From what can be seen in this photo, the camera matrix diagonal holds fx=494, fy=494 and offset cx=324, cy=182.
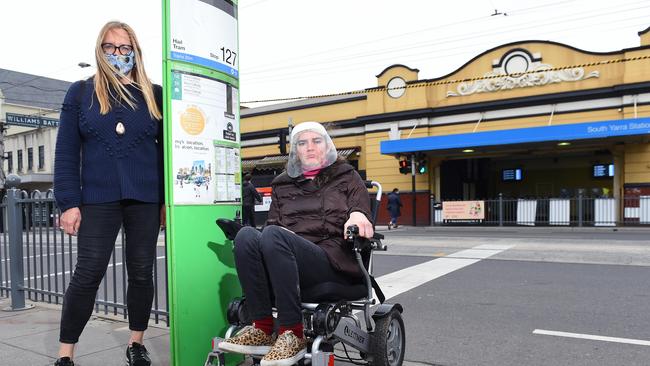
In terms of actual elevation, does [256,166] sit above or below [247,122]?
below

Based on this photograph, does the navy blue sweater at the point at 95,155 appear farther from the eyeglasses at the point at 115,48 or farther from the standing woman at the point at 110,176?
the eyeglasses at the point at 115,48

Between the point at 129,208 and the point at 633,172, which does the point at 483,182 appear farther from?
the point at 129,208

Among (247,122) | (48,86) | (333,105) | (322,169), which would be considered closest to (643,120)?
(333,105)

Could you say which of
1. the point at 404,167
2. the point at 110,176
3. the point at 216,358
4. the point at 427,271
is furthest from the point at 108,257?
the point at 404,167

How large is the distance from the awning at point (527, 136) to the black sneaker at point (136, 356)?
57.3 ft

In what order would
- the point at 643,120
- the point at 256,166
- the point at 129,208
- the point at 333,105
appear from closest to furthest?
1. the point at 129,208
2. the point at 643,120
3. the point at 333,105
4. the point at 256,166

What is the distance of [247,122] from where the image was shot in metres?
28.6

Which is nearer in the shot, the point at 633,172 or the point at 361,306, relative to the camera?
the point at 361,306

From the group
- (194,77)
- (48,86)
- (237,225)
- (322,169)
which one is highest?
(48,86)

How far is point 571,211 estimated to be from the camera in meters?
17.7

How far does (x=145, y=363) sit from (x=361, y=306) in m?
1.30

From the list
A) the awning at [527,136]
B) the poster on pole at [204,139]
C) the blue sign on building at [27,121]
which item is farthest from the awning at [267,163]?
the poster on pole at [204,139]

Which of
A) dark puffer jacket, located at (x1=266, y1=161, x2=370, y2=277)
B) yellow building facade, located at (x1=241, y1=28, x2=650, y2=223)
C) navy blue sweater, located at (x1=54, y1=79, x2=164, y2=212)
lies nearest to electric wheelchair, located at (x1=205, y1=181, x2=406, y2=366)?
dark puffer jacket, located at (x1=266, y1=161, x2=370, y2=277)

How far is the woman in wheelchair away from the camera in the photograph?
2.44m
